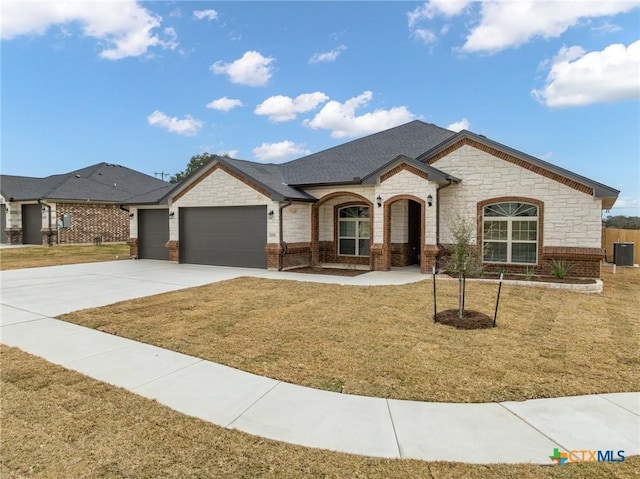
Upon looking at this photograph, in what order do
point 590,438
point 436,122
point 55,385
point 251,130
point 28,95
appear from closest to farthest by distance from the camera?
point 590,438 < point 55,385 < point 436,122 < point 28,95 < point 251,130

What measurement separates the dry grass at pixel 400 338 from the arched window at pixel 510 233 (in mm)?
2961

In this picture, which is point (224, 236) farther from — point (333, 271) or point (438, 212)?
point (438, 212)

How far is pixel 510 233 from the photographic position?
13336 mm

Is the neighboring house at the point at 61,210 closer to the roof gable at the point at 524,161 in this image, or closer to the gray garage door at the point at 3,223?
the gray garage door at the point at 3,223

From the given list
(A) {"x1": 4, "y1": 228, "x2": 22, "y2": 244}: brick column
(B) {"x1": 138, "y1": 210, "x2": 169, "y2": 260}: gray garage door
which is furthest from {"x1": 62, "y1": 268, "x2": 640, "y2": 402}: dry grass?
(A) {"x1": 4, "y1": 228, "x2": 22, "y2": 244}: brick column

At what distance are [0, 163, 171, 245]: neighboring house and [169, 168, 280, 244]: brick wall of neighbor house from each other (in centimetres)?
1037

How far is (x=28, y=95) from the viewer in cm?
2228

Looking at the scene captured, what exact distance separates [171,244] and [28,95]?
47.2ft

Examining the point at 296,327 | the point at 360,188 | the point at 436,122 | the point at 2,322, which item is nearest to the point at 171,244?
the point at 360,188

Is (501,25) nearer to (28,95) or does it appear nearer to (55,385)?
(55,385)

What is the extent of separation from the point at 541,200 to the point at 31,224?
1321 inches

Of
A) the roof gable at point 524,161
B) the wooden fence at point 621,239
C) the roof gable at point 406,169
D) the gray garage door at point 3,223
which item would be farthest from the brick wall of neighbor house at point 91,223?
the wooden fence at point 621,239

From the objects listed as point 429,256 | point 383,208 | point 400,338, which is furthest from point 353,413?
point 383,208

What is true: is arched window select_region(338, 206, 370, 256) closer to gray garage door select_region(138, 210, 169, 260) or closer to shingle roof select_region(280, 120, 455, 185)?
shingle roof select_region(280, 120, 455, 185)
